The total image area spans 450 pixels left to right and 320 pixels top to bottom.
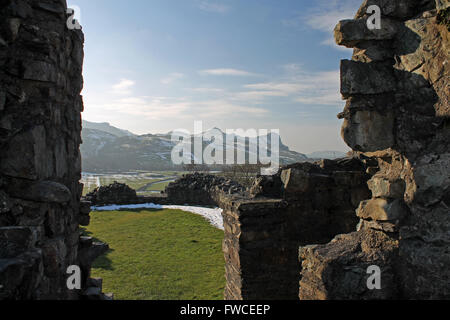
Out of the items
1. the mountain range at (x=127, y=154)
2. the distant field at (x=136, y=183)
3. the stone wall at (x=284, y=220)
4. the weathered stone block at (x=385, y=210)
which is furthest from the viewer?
the mountain range at (x=127, y=154)

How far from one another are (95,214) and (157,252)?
7503 millimetres

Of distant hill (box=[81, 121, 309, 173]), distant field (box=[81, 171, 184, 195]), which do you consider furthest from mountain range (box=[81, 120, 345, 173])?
distant field (box=[81, 171, 184, 195])

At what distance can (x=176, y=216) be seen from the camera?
14.2m

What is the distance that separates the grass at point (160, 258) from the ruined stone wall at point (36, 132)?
3.21 meters

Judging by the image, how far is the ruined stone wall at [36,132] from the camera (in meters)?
2.91

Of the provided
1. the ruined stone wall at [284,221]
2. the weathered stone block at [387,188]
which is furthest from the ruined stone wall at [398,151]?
the ruined stone wall at [284,221]

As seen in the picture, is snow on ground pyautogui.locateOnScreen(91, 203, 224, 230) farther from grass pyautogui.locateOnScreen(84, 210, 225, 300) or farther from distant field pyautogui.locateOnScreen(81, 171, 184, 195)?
distant field pyautogui.locateOnScreen(81, 171, 184, 195)

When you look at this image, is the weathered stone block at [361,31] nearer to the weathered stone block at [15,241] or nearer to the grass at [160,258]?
the weathered stone block at [15,241]

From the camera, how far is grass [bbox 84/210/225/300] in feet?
21.5

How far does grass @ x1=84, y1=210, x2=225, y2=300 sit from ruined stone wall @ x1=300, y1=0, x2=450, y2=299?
13.2 ft

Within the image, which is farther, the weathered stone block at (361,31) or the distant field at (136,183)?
the distant field at (136,183)

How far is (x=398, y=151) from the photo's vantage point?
9.88 feet

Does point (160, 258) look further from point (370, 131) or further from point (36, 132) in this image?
point (370, 131)
